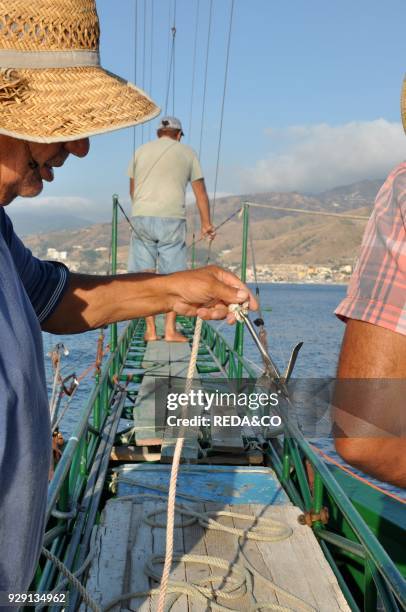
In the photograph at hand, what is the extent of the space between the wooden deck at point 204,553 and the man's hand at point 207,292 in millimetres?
1331

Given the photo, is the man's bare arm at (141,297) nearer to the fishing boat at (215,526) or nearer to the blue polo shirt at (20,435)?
the fishing boat at (215,526)

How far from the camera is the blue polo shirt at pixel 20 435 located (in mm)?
1553

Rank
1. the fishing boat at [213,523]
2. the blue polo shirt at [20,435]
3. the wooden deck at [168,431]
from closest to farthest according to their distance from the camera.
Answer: the blue polo shirt at [20,435]
the fishing boat at [213,523]
the wooden deck at [168,431]

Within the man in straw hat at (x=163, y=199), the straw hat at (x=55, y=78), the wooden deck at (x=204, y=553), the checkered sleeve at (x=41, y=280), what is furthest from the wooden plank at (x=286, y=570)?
the man in straw hat at (x=163, y=199)

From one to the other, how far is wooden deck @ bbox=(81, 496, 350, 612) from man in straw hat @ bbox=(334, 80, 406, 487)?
202 cm

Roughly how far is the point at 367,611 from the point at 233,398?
348 centimetres

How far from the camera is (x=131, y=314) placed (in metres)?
2.80

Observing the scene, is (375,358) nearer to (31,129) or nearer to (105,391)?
(31,129)

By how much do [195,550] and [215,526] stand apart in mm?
255

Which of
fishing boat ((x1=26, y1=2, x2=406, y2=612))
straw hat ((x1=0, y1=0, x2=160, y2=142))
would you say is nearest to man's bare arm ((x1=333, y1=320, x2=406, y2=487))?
straw hat ((x1=0, y1=0, x2=160, y2=142))

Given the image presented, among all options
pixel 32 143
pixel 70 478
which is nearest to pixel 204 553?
pixel 70 478

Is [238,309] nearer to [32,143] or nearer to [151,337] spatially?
[32,143]

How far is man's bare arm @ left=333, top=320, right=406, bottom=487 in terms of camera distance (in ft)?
4.26

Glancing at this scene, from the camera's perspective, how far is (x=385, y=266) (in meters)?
1.32
